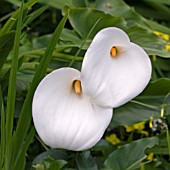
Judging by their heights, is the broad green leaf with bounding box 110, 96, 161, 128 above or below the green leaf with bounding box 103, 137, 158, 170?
above

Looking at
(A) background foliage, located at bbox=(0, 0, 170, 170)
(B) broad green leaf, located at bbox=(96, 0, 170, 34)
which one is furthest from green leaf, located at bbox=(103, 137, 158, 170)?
(B) broad green leaf, located at bbox=(96, 0, 170, 34)

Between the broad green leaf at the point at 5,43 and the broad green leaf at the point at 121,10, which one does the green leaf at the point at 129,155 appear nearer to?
the broad green leaf at the point at 5,43

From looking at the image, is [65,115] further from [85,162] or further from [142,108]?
[142,108]

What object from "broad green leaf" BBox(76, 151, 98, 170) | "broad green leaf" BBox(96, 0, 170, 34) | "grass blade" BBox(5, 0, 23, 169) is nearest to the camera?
"grass blade" BBox(5, 0, 23, 169)

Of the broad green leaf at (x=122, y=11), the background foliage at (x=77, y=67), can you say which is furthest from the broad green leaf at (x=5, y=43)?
the broad green leaf at (x=122, y=11)

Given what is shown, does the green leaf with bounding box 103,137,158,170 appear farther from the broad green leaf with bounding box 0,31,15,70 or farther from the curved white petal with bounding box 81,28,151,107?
the broad green leaf with bounding box 0,31,15,70

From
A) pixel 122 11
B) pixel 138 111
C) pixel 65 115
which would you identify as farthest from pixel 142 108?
pixel 122 11

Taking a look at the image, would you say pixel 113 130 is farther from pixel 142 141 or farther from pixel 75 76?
pixel 75 76
